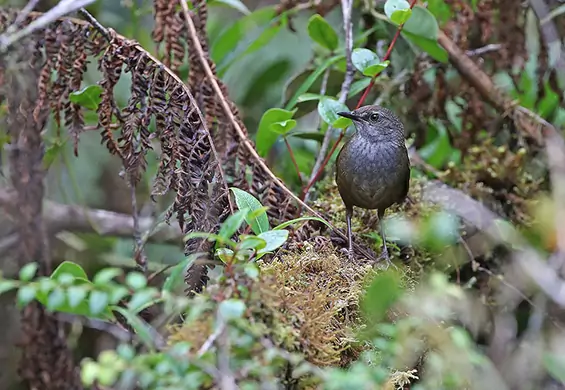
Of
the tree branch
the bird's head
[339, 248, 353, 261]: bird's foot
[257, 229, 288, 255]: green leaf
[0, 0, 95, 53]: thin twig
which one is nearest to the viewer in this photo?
[257, 229, 288, 255]: green leaf

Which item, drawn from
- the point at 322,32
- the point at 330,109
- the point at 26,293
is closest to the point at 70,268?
the point at 26,293

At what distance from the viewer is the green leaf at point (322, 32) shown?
12.8 feet

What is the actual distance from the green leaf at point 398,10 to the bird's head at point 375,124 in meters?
0.53

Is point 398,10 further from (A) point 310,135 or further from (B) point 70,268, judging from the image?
(B) point 70,268

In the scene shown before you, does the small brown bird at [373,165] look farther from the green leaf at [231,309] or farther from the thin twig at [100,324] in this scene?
the green leaf at [231,309]

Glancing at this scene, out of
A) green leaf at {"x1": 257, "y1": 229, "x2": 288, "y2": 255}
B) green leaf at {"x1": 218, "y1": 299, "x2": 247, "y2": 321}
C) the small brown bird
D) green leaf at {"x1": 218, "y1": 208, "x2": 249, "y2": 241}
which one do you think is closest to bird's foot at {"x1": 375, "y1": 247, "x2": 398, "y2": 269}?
the small brown bird

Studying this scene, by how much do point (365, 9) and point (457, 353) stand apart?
305 cm

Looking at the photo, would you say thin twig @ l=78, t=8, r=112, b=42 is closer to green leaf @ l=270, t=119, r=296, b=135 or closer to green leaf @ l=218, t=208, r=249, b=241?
green leaf @ l=270, t=119, r=296, b=135

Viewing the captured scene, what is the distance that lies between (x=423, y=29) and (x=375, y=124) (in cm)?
56

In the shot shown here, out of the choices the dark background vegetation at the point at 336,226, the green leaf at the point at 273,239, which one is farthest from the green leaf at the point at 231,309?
the green leaf at the point at 273,239

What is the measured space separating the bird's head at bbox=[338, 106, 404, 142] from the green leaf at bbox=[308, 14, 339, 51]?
17.4 inches

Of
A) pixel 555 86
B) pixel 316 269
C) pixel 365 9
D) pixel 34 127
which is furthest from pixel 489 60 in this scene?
pixel 34 127

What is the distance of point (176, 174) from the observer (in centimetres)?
285

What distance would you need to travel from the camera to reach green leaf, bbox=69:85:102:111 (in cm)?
321
